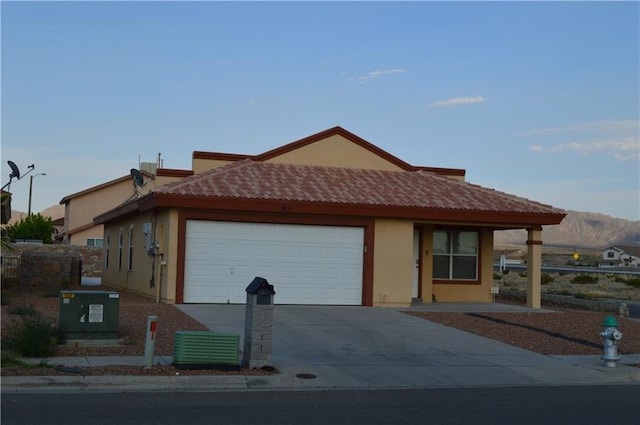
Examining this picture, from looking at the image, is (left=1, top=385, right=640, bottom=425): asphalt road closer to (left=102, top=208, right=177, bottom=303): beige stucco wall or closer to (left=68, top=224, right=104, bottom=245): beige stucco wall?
(left=102, top=208, right=177, bottom=303): beige stucco wall

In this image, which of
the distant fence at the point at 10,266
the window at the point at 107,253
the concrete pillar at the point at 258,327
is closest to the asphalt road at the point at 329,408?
the concrete pillar at the point at 258,327

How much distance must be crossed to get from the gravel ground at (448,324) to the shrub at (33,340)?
1.11ft

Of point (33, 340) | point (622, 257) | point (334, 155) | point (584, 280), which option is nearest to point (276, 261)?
point (334, 155)

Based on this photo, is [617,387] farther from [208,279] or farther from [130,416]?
[208,279]

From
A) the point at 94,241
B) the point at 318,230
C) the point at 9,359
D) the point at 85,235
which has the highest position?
the point at 85,235

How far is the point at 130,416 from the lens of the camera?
9453 mm

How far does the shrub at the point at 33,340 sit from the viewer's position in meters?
12.9

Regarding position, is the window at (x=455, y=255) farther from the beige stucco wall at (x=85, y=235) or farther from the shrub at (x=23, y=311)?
the beige stucco wall at (x=85, y=235)

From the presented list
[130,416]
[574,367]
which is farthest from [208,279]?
[130,416]

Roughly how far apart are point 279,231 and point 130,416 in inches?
516

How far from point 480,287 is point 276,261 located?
7897mm

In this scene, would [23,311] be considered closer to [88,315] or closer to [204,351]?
[88,315]

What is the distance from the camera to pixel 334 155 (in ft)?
88.2

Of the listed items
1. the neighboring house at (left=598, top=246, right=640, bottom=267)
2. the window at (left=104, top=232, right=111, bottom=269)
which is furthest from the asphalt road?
the neighboring house at (left=598, top=246, right=640, bottom=267)
